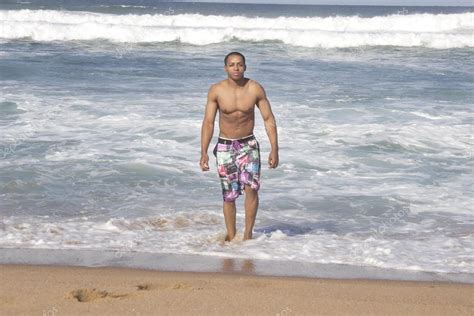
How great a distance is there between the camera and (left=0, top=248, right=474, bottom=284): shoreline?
5.18 meters

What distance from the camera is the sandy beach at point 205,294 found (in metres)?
4.14

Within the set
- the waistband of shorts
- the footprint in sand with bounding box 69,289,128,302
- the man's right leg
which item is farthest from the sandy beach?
the waistband of shorts

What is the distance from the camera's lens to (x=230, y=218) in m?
6.02

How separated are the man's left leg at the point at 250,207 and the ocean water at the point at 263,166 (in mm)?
104

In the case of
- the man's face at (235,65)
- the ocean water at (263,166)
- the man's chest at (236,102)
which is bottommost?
the ocean water at (263,166)

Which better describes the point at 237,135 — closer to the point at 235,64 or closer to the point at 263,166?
the point at 235,64

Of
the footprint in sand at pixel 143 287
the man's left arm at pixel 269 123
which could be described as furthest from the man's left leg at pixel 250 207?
the footprint in sand at pixel 143 287

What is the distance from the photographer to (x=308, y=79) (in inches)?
656

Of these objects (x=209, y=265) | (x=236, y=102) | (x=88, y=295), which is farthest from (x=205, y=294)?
(x=236, y=102)

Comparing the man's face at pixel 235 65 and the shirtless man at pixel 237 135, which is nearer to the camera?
the man's face at pixel 235 65

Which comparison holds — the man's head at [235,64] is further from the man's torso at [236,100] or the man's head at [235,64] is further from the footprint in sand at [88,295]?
the footprint in sand at [88,295]

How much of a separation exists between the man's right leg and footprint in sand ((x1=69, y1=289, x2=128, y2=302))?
1735 millimetres

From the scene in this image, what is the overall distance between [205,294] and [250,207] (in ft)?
5.53

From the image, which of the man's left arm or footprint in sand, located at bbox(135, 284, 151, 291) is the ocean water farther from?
footprint in sand, located at bbox(135, 284, 151, 291)
